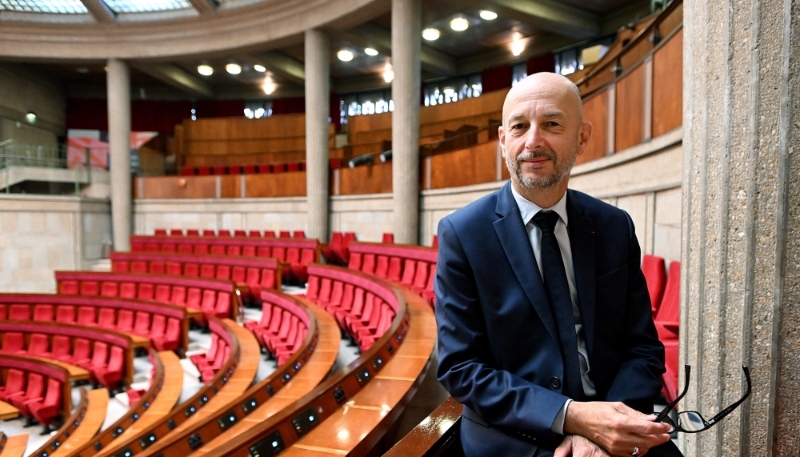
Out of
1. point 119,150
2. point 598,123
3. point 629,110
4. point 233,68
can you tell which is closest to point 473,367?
point 629,110

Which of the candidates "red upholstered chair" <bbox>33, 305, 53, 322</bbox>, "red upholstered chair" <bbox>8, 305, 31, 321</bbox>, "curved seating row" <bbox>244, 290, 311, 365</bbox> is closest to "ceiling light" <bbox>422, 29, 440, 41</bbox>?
"curved seating row" <bbox>244, 290, 311, 365</bbox>

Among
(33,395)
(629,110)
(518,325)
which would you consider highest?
(629,110)

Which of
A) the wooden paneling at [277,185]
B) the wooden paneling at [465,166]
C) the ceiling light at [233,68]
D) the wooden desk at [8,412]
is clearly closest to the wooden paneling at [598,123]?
the wooden paneling at [465,166]

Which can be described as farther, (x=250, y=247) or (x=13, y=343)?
(x=250, y=247)

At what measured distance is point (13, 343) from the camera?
639 centimetres

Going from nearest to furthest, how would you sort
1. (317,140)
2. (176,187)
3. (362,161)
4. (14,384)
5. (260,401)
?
(260,401)
(14,384)
(362,161)
(317,140)
(176,187)

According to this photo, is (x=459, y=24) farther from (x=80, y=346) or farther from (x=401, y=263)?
(x=80, y=346)

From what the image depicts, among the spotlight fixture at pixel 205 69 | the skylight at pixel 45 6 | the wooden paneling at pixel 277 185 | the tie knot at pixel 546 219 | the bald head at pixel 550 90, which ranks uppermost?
the skylight at pixel 45 6

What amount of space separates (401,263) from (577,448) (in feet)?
17.1

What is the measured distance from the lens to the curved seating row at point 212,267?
7.09 metres

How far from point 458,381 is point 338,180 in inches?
346

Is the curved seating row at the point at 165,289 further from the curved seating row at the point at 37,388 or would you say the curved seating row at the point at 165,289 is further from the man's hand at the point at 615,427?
the man's hand at the point at 615,427

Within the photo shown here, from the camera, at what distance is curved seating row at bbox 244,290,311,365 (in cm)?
448

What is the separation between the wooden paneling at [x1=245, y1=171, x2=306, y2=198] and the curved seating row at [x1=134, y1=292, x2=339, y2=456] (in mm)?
7184
